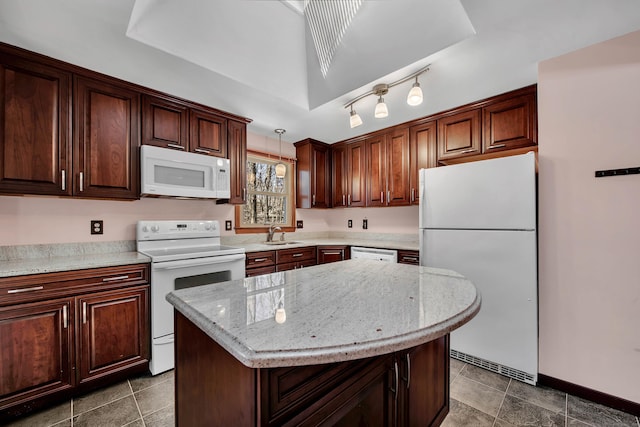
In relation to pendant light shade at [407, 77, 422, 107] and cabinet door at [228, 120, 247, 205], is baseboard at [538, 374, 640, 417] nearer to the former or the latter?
pendant light shade at [407, 77, 422, 107]

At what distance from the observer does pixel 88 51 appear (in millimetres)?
1780

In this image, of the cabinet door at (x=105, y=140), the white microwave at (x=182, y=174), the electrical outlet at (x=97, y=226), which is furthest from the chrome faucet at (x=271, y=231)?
the electrical outlet at (x=97, y=226)

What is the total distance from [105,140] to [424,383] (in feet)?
8.70

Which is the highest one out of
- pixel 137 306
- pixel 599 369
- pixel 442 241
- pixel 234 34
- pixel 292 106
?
pixel 234 34

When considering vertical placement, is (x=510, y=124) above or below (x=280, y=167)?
above

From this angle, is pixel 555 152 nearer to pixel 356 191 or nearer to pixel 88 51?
pixel 356 191

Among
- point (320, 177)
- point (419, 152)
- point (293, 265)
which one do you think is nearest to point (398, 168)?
point (419, 152)

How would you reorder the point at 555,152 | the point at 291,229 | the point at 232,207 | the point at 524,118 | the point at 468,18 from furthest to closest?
the point at 291,229
the point at 232,207
the point at 524,118
the point at 555,152
the point at 468,18

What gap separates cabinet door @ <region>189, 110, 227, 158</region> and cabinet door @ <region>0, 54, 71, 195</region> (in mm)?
876

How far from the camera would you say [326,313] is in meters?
0.85

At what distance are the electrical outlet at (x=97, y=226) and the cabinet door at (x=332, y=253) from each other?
83.9 inches

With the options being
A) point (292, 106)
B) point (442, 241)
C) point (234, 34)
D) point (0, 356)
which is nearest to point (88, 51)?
point (234, 34)

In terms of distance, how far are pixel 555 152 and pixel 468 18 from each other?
46.2 inches

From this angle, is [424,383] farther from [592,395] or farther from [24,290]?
[24,290]
